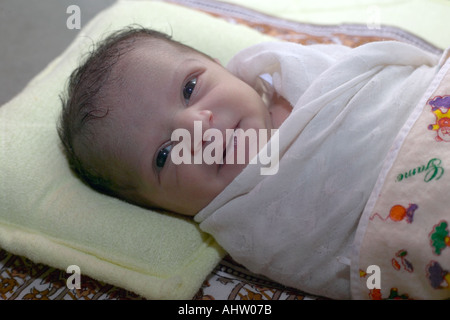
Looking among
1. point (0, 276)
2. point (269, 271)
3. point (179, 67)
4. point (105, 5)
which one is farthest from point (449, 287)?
point (105, 5)

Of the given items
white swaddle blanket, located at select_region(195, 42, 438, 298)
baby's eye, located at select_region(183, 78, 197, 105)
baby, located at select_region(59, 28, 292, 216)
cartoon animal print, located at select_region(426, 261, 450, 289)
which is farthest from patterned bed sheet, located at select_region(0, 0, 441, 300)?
baby's eye, located at select_region(183, 78, 197, 105)

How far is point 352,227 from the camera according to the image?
889mm

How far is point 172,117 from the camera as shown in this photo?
0.93m

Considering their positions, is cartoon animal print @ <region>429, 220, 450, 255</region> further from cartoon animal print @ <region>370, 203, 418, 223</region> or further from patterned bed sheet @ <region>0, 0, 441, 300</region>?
patterned bed sheet @ <region>0, 0, 441, 300</region>

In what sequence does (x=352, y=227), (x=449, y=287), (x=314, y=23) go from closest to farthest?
(x=449, y=287), (x=352, y=227), (x=314, y=23)

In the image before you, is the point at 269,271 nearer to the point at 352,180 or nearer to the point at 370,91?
the point at 352,180

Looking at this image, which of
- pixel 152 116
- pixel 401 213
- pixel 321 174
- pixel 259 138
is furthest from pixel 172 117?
→ pixel 401 213

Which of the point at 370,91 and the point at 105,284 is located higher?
the point at 370,91

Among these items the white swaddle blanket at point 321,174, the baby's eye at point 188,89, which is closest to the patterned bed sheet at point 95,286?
the white swaddle blanket at point 321,174

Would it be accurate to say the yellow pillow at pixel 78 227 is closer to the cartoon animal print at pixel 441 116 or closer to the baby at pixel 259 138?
the baby at pixel 259 138

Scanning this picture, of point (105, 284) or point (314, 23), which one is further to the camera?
point (314, 23)

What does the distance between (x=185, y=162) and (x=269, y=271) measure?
0.91 feet

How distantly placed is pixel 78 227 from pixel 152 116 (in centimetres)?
29

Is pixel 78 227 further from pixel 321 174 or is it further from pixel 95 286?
pixel 321 174
